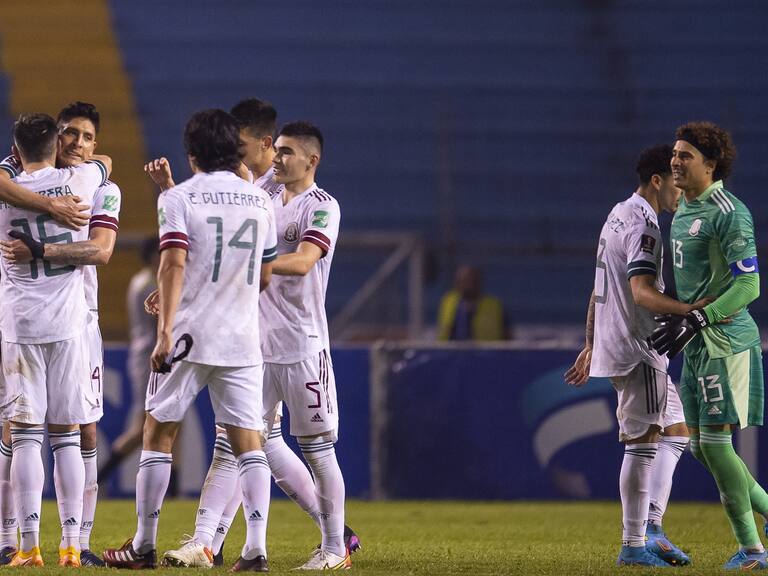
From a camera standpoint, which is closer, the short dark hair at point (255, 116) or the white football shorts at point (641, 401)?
the white football shorts at point (641, 401)

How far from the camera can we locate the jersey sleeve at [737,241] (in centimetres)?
611

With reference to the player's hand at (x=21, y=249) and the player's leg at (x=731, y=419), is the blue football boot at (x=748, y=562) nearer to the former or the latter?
the player's leg at (x=731, y=419)

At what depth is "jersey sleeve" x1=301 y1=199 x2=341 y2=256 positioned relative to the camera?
6141mm

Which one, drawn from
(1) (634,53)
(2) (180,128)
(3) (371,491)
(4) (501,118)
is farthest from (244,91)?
(3) (371,491)

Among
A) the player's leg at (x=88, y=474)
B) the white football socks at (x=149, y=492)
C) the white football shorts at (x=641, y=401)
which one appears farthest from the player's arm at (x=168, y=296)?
the white football shorts at (x=641, y=401)

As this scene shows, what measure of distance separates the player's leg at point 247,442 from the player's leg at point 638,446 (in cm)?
184

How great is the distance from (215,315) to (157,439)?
590 mm

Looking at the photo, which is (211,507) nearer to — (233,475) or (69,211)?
(233,475)

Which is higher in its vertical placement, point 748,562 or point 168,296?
point 168,296

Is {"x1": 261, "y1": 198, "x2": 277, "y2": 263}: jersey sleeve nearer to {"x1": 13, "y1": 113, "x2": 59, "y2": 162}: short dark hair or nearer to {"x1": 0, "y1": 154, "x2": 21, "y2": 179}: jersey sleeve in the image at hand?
{"x1": 13, "y1": 113, "x2": 59, "y2": 162}: short dark hair

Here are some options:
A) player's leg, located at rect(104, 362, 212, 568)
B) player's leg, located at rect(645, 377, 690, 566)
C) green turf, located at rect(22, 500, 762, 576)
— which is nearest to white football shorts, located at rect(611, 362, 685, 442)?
player's leg, located at rect(645, 377, 690, 566)

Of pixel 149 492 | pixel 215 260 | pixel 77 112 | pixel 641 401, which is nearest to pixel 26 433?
pixel 149 492

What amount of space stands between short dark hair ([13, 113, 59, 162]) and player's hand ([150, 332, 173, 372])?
134 cm

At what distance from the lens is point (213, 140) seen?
5.64 meters
